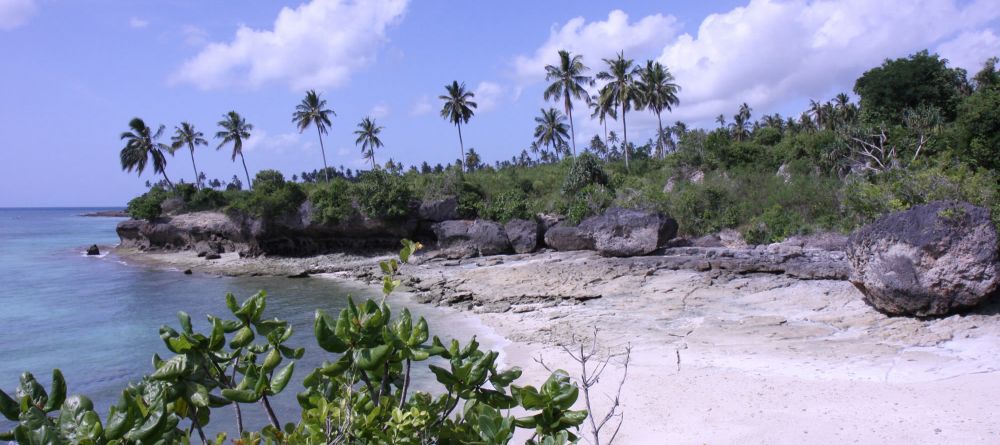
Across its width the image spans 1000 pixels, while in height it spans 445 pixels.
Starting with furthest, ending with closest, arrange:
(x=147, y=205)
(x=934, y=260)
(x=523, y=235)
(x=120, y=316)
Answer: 1. (x=147, y=205)
2. (x=523, y=235)
3. (x=120, y=316)
4. (x=934, y=260)

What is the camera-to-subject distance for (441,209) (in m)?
35.5

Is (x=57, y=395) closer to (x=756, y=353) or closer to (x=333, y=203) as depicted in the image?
(x=756, y=353)

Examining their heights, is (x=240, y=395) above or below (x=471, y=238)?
above

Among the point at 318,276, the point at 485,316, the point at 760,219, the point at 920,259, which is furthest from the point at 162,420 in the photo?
the point at 318,276

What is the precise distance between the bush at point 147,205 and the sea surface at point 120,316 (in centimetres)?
498

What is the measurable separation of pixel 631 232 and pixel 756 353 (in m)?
12.4

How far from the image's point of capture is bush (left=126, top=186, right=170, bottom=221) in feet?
141

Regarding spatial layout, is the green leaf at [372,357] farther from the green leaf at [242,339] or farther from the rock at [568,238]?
the rock at [568,238]

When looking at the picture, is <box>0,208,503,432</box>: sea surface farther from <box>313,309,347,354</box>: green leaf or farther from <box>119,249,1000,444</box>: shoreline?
<box>313,309,347,354</box>: green leaf

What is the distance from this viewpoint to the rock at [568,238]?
2689 cm

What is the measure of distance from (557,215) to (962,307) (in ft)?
71.2

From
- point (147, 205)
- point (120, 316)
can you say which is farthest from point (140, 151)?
point (120, 316)

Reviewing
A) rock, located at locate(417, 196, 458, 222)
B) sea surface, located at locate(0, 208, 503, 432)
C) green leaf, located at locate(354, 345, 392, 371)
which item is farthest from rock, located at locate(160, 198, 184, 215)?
green leaf, located at locate(354, 345, 392, 371)

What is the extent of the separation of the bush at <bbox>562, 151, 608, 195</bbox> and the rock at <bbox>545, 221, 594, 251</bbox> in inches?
271
